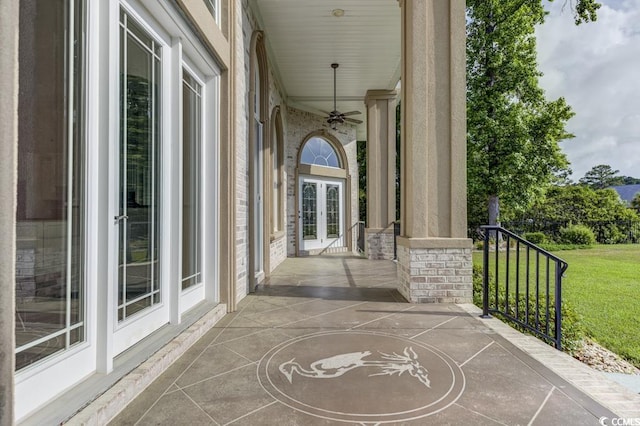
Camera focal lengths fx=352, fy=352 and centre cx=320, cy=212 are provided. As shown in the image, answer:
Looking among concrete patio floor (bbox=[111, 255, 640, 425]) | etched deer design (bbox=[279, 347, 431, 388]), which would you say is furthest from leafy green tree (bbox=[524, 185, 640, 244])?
etched deer design (bbox=[279, 347, 431, 388])

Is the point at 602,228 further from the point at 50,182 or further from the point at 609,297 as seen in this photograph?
the point at 50,182

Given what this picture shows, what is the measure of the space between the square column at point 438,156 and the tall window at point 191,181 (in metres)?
2.27

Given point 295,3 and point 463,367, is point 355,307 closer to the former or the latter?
point 463,367

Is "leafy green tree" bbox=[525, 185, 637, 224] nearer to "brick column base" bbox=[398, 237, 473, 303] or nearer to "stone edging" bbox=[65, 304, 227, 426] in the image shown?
"brick column base" bbox=[398, 237, 473, 303]

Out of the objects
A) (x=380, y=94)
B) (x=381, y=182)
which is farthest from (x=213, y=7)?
(x=381, y=182)

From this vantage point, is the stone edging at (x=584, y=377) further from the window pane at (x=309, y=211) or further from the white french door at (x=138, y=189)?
the window pane at (x=309, y=211)

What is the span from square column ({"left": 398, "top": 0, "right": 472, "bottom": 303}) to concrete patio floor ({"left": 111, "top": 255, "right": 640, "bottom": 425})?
54 cm

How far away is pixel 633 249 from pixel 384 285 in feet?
37.8

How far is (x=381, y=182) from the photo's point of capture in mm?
8141

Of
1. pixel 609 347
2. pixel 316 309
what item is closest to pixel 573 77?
pixel 609 347

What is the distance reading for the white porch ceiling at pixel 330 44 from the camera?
16.8ft

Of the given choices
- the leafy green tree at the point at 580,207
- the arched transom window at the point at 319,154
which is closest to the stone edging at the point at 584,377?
the arched transom window at the point at 319,154

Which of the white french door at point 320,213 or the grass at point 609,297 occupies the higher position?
the white french door at point 320,213

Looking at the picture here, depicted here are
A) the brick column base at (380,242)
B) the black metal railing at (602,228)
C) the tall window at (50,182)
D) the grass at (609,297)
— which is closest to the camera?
the tall window at (50,182)
